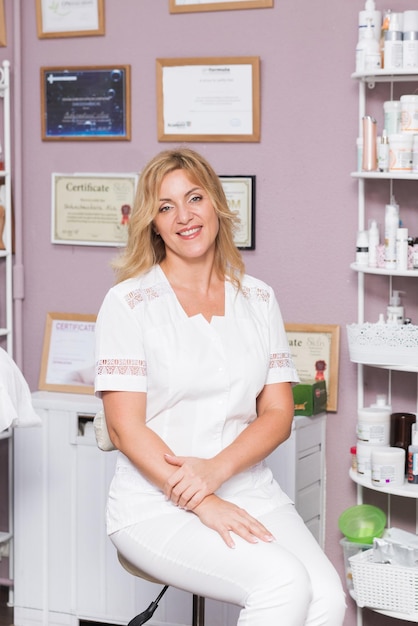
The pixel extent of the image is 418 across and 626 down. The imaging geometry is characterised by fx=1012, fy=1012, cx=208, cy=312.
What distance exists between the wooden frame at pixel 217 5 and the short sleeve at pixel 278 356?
1.04m

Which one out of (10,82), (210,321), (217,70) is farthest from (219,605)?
(10,82)

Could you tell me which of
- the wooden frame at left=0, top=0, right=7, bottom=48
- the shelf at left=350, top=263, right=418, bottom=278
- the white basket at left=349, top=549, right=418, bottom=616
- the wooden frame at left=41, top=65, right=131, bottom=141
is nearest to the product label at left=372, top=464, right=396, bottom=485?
the white basket at left=349, top=549, right=418, bottom=616

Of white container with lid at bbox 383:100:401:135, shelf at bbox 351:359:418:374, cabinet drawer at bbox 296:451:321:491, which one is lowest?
cabinet drawer at bbox 296:451:321:491

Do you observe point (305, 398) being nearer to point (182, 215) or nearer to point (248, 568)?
point (182, 215)

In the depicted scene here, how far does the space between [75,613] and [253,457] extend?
3.78ft

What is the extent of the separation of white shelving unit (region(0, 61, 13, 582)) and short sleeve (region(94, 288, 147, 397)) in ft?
3.72

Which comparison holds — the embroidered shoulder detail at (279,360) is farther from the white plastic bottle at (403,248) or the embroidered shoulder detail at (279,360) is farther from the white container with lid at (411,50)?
the white container with lid at (411,50)

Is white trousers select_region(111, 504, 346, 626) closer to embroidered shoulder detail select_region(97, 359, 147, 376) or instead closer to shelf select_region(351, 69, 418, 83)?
embroidered shoulder detail select_region(97, 359, 147, 376)

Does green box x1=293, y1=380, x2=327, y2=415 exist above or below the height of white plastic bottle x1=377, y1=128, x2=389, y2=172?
below

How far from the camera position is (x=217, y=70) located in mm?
2918

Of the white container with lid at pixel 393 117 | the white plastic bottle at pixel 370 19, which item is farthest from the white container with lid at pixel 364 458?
the white plastic bottle at pixel 370 19

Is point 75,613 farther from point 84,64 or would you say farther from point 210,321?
point 84,64

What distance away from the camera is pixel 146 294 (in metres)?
2.12

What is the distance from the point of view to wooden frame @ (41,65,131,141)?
3.04 meters
